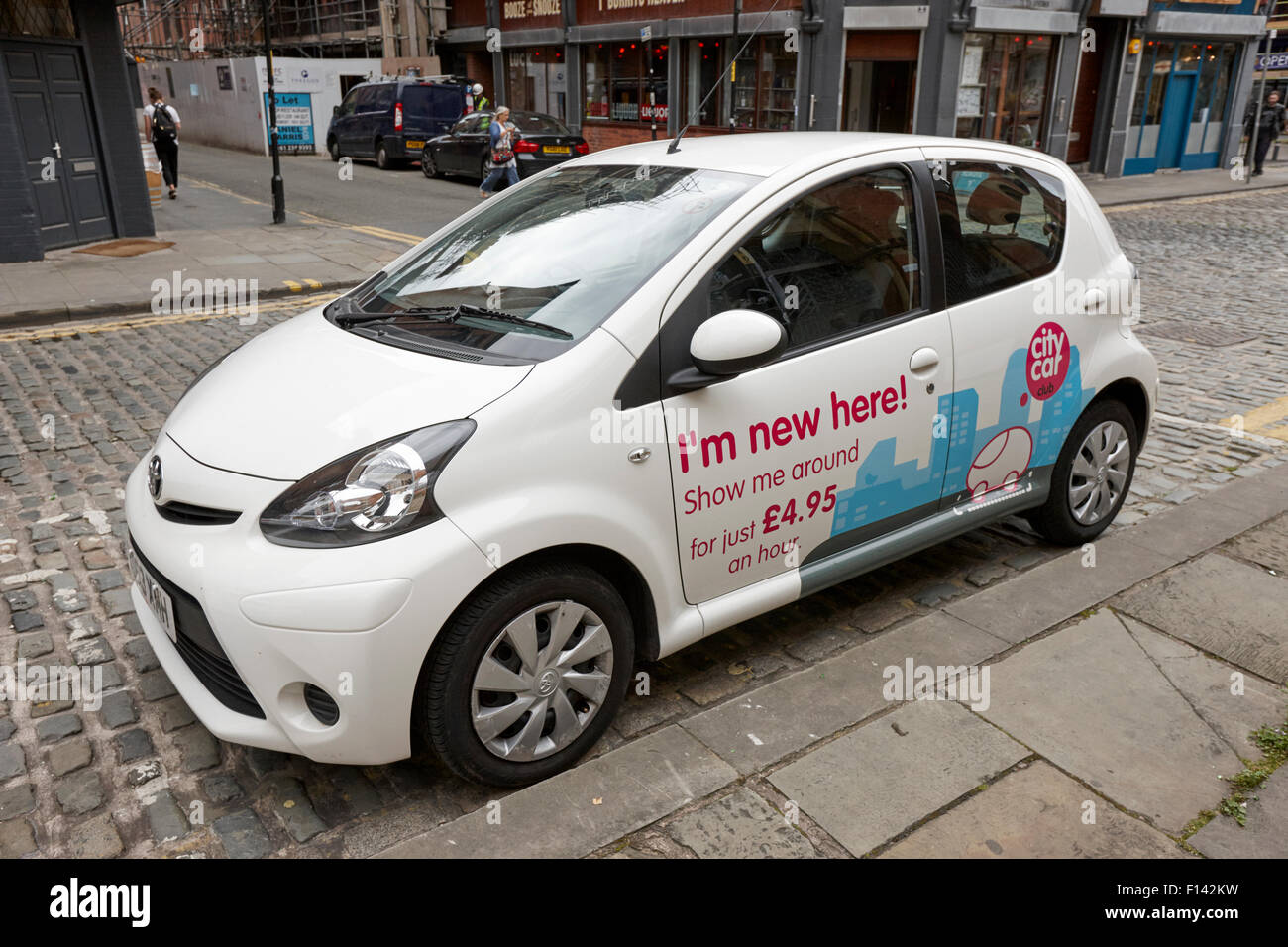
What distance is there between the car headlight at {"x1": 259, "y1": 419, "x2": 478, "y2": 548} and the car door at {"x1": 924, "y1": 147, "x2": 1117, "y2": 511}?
2091mm

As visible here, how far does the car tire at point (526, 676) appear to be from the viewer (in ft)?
9.30

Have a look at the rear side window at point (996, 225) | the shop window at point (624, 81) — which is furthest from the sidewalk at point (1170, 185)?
the rear side window at point (996, 225)

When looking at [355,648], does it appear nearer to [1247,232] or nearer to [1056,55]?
[1247,232]

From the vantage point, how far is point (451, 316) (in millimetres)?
3475

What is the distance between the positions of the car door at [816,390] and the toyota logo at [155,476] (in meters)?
1.62

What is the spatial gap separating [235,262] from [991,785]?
11.4m

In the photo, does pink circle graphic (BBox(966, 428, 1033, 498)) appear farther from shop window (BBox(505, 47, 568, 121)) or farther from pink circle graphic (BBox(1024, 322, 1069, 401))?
shop window (BBox(505, 47, 568, 121))

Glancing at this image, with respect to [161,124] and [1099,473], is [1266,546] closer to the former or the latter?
[1099,473]

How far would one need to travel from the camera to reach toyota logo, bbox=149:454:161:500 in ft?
10.5

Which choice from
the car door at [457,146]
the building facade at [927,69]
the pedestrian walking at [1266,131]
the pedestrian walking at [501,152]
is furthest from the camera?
the pedestrian walking at [1266,131]

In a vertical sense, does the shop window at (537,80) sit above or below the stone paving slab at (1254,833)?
above

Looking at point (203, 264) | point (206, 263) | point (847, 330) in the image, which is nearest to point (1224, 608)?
point (847, 330)

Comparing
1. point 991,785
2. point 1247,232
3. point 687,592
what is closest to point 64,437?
point 687,592

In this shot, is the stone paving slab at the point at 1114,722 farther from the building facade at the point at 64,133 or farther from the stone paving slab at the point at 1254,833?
the building facade at the point at 64,133
